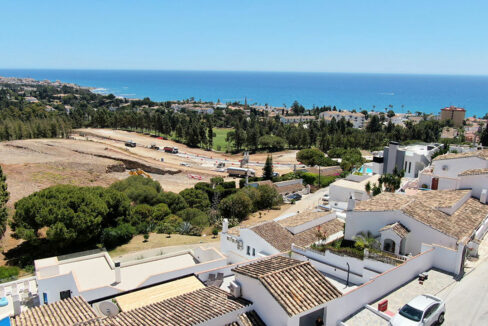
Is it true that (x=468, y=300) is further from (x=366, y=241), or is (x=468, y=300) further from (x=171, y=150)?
(x=171, y=150)

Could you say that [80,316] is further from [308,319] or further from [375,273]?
[375,273]

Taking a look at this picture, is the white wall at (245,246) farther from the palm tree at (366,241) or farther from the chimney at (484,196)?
the chimney at (484,196)

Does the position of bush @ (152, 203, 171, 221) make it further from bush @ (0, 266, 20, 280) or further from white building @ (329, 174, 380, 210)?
white building @ (329, 174, 380, 210)

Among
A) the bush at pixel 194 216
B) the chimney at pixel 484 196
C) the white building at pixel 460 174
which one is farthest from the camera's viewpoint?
the bush at pixel 194 216

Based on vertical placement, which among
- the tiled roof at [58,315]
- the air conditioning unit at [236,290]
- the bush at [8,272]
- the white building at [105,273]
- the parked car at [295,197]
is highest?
the air conditioning unit at [236,290]

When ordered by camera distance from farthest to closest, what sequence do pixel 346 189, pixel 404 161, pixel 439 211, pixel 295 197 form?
pixel 295 197
pixel 404 161
pixel 346 189
pixel 439 211

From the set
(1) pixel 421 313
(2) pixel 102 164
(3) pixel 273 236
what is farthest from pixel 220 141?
(1) pixel 421 313

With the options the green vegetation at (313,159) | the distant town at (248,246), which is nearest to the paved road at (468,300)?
the distant town at (248,246)

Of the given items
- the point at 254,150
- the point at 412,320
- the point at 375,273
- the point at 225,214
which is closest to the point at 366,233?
the point at 375,273
